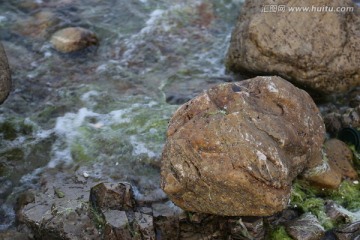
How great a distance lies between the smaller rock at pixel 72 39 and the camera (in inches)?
305

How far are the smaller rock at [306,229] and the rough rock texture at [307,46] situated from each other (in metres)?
2.35

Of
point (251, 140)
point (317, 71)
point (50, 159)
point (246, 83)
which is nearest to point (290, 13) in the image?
point (317, 71)

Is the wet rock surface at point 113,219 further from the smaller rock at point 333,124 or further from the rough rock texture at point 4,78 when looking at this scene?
the smaller rock at point 333,124

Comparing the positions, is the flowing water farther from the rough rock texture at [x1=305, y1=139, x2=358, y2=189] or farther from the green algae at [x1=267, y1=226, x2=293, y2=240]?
the rough rock texture at [x1=305, y1=139, x2=358, y2=189]

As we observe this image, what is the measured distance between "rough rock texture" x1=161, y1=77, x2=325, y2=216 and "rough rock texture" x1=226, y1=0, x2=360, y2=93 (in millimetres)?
1603

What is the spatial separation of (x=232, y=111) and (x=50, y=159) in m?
2.66

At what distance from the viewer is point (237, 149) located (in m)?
4.34

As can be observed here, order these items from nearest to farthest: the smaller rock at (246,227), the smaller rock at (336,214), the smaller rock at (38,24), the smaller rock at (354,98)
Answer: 1. the smaller rock at (246,227)
2. the smaller rock at (336,214)
3. the smaller rock at (354,98)
4. the smaller rock at (38,24)

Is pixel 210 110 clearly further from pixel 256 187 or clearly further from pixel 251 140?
pixel 256 187

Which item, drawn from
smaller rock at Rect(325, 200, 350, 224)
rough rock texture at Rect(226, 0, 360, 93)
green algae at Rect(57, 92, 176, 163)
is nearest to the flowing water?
green algae at Rect(57, 92, 176, 163)

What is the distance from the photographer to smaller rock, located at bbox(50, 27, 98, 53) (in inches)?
305

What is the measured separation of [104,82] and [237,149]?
3501 millimetres

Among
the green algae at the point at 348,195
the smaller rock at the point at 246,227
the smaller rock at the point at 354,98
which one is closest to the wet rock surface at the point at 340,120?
the smaller rock at the point at 354,98

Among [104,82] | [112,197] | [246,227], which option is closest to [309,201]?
[246,227]
